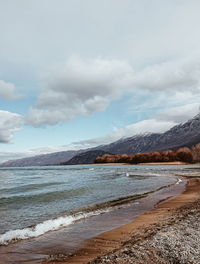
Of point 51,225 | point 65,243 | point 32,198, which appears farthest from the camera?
point 32,198

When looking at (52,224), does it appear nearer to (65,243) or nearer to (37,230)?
(37,230)

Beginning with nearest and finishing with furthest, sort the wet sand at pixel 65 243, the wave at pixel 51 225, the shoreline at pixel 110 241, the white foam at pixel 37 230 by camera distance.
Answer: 1. the shoreline at pixel 110 241
2. the wet sand at pixel 65 243
3. the white foam at pixel 37 230
4. the wave at pixel 51 225

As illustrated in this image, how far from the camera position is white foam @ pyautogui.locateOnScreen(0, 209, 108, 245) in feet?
38.1

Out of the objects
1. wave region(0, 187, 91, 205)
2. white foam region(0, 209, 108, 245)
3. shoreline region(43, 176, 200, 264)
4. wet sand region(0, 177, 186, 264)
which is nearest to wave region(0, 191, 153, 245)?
white foam region(0, 209, 108, 245)

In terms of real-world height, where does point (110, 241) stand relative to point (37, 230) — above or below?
below

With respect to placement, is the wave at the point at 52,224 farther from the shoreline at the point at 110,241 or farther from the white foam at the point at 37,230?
the shoreline at the point at 110,241

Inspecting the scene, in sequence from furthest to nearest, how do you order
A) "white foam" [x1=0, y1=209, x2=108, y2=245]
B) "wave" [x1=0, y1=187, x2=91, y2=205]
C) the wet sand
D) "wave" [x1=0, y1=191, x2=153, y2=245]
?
"wave" [x1=0, y1=187, x2=91, y2=205] < "wave" [x1=0, y1=191, x2=153, y2=245] < "white foam" [x1=0, y1=209, x2=108, y2=245] < the wet sand

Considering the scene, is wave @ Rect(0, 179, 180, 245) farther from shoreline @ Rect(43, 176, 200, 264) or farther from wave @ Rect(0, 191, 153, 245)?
shoreline @ Rect(43, 176, 200, 264)

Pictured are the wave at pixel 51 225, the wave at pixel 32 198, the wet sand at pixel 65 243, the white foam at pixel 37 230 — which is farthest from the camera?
the wave at pixel 32 198

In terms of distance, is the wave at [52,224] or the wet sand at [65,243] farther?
the wave at [52,224]

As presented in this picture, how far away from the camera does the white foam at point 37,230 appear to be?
11.6m

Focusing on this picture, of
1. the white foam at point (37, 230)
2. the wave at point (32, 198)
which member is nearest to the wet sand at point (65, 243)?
the white foam at point (37, 230)

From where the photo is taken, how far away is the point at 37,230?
1289 cm

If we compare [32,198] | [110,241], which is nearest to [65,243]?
[110,241]
